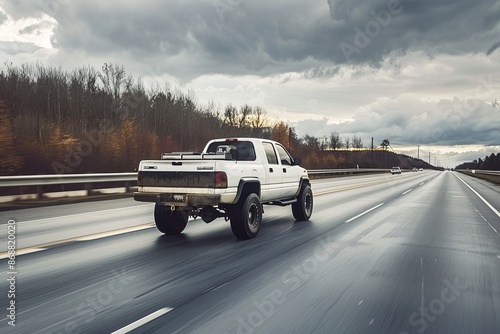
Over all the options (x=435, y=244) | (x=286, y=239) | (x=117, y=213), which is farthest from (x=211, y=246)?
(x=117, y=213)

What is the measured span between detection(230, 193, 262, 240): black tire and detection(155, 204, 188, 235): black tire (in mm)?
1499

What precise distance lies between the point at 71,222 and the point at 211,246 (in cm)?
472

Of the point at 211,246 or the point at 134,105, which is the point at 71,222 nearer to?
the point at 211,246

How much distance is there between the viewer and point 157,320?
3834 mm

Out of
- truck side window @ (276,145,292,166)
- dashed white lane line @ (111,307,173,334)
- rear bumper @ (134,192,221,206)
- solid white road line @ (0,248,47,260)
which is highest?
truck side window @ (276,145,292,166)

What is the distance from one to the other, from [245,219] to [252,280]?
270 centimetres

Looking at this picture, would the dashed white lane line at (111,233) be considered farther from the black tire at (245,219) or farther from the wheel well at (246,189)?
the wheel well at (246,189)

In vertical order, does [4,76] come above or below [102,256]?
above
